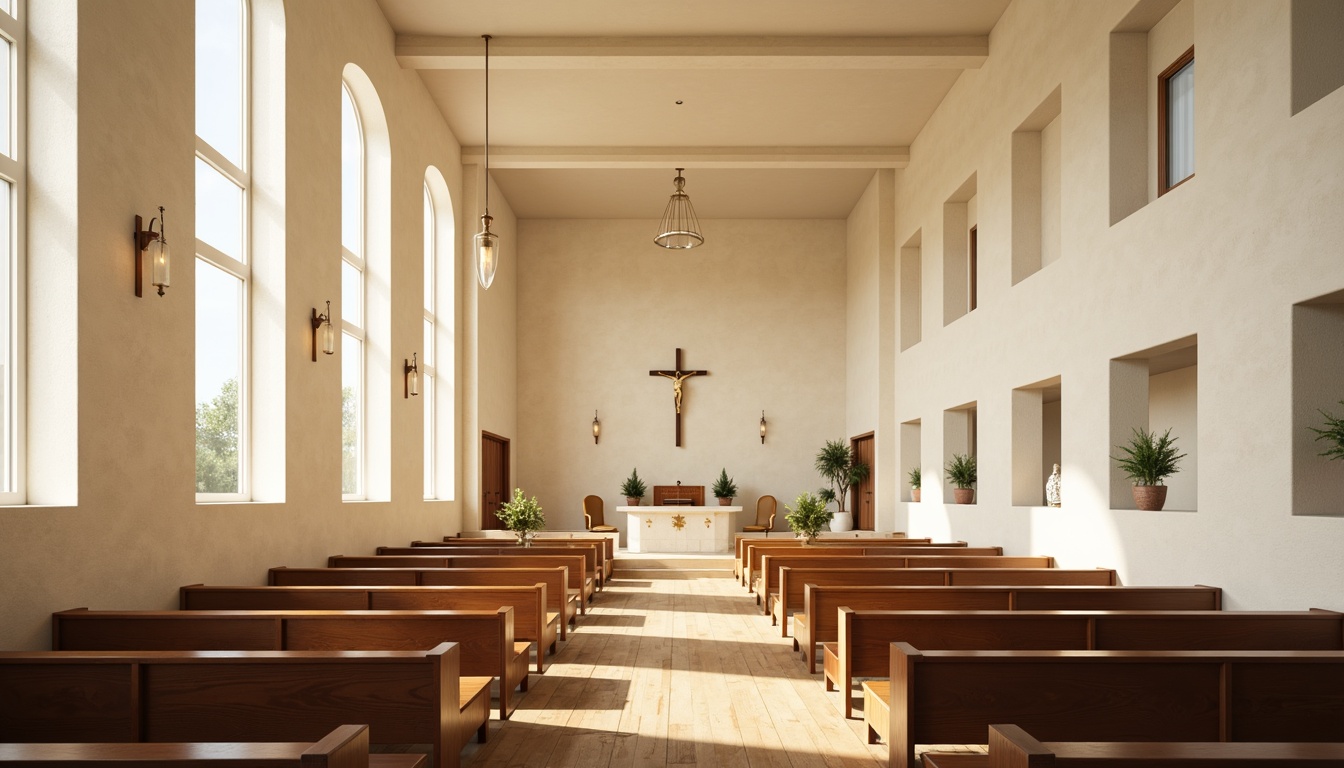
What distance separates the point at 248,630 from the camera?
146 inches

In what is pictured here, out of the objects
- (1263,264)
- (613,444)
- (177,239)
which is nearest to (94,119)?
(177,239)

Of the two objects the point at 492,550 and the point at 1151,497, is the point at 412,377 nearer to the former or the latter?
the point at 492,550

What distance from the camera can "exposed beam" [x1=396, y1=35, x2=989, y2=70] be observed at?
27.5ft

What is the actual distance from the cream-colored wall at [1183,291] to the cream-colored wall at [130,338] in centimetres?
501

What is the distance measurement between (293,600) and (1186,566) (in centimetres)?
450

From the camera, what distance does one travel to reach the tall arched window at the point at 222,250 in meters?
5.41

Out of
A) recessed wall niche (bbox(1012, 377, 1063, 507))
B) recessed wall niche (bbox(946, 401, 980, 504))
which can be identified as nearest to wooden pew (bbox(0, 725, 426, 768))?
recessed wall niche (bbox(1012, 377, 1063, 507))

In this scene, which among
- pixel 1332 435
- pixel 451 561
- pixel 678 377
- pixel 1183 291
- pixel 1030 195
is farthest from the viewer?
pixel 678 377

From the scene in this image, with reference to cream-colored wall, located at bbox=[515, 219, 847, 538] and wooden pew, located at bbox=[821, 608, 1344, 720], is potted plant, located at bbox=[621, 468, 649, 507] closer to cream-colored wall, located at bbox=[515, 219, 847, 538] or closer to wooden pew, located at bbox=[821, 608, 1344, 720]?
cream-colored wall, located at bbox=[515, 219, 847, 538]

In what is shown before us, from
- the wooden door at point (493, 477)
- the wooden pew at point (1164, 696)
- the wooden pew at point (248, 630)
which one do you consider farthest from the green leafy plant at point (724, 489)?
the wooden pew at point (1164, 696)

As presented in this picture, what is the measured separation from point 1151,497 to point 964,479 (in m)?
3.62

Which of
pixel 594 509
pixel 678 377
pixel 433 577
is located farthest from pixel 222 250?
pixel 678 377

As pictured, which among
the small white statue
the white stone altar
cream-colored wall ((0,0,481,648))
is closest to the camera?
cream-colored wall ((0,0,481,648))

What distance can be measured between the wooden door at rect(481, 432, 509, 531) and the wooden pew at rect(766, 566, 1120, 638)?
22.0 feet
